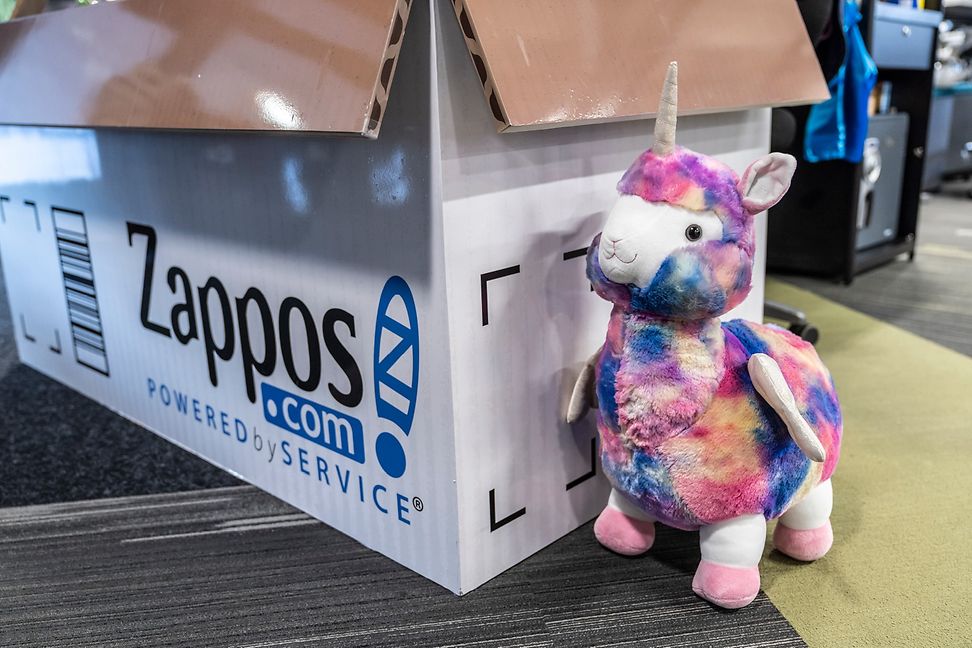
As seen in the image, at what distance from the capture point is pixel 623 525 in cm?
96

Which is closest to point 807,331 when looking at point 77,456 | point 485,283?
point 485,283

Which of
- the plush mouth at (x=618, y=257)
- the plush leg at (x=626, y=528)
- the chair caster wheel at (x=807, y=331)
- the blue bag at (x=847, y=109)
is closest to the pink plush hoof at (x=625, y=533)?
the plush leg at (x=626, y=528)

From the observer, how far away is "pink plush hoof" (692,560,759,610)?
2.79 feet

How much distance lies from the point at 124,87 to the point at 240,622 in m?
0.69

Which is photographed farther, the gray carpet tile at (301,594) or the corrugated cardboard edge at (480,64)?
the gray carpet tile at (301,594)

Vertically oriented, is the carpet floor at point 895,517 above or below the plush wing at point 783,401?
below

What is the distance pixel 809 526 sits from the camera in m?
0.94

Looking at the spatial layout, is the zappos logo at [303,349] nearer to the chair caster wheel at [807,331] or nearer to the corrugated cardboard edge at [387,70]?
the corrugated cardboard edge at [387,70]

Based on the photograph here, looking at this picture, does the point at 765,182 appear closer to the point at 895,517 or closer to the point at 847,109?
the point at 895,517

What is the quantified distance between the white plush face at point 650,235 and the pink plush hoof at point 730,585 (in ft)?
1.10

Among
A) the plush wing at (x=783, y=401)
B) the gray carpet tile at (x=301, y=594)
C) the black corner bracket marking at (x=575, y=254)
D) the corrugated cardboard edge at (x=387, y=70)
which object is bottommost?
the gray carpet tile at (x=301, y=594)

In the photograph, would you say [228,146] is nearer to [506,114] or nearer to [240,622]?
[506,114]

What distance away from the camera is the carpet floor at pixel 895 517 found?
0.84 m

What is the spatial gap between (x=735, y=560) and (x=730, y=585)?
0.03 meters
